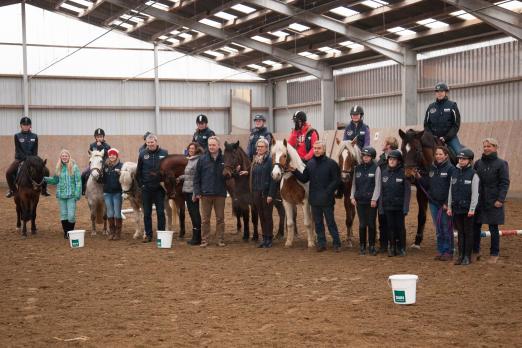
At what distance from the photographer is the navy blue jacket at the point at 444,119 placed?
31.4ft

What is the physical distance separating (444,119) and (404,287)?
4.08 metres

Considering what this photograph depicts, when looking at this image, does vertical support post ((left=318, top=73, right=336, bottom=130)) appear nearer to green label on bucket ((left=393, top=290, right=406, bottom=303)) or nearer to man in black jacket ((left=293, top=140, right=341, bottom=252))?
man in black jacket ((left=293, top=140, right=341, bottom=252))

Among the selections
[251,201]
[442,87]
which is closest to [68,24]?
[251,201]

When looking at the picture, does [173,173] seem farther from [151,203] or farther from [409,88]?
[409,88]

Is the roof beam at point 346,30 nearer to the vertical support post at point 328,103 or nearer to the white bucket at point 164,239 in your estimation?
the vertical support post at point 328,103

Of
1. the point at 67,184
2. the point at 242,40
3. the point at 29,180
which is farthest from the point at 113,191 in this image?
the point at 242,40

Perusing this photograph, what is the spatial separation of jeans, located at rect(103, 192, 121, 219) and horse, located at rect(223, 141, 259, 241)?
1838mm

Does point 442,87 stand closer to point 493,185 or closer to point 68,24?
point 493,185

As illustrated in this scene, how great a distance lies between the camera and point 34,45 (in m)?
28.5

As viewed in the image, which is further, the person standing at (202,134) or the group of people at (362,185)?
the person standing at (202,134)

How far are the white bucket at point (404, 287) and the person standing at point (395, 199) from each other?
9.20ft

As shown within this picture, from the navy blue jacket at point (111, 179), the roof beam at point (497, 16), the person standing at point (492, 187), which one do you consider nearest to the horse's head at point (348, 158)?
the person standing at point (492, 187)

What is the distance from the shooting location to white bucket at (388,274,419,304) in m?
6.19

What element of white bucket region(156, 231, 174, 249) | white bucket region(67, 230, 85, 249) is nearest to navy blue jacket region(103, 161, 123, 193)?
white bucket region(67, 230, 85, 249)
